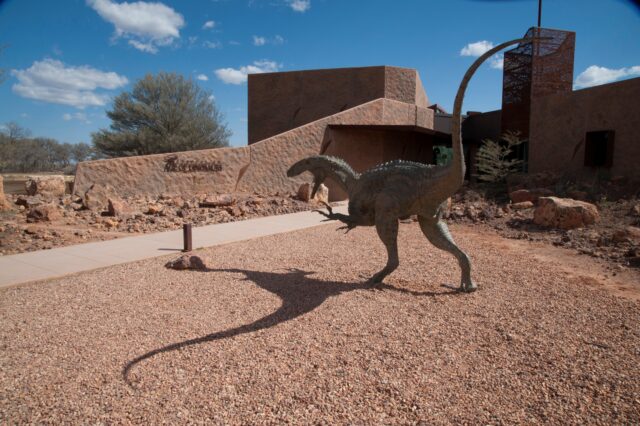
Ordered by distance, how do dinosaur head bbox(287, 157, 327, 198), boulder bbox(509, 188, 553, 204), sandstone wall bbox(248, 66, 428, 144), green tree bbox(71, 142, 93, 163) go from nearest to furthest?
dinosaur head bbox(287, 157, 327, 198), boulder bbox(509, 188, 553, 204), sandstone wall bbox(248, 66, 428, 144), green tree bbox(71, 142, 93, 163)

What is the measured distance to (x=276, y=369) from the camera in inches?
119

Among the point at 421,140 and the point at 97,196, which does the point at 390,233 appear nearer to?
the point at 97,196

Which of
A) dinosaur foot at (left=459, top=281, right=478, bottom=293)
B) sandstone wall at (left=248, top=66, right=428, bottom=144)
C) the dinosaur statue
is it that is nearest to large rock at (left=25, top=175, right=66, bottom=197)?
the dinosaur statue

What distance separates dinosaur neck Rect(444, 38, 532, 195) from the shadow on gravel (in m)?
1.51

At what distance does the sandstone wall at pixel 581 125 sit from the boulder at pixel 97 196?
559 inches

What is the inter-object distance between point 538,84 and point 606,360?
14.0 metres

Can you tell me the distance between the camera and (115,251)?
691cm

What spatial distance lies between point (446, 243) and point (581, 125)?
10844mm

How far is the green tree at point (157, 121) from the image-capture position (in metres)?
21.6

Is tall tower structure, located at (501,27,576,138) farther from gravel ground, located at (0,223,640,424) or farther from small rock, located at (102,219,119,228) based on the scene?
small rock, located at (102,219,119,228)

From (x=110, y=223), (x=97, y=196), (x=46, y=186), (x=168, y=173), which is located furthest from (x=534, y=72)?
(x=46, y=186)

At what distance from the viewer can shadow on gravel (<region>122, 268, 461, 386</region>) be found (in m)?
3.49

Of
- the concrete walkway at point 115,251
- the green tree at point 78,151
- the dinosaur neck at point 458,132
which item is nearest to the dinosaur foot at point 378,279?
the dinosaur neck at point 458,132

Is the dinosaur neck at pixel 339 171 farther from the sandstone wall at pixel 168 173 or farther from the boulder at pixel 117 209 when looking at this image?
the sandstone wall at pixel 168 173
